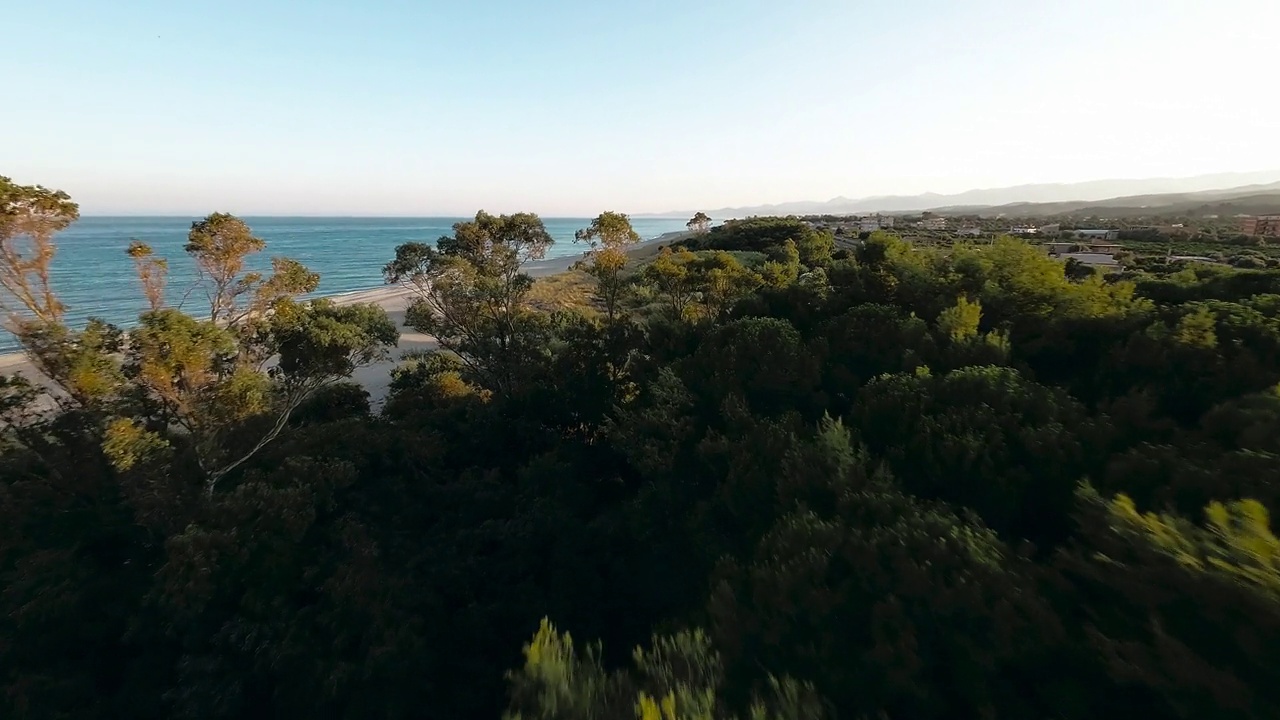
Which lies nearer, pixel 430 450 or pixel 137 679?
pixel 137 679

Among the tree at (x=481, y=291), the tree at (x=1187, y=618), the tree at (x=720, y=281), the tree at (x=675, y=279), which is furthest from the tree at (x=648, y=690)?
the tree at (x=720, y=281)

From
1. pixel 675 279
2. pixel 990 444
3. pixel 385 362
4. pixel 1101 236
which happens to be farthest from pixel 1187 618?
pixel 1101 236

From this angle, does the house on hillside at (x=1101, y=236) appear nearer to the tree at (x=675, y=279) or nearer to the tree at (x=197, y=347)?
the tree at (x=675, y=279)

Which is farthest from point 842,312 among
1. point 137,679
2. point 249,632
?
point 137,679

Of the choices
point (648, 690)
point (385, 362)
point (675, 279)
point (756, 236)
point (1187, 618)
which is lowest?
point (385, 362)

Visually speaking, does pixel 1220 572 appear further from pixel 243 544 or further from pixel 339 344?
pixel 339 344

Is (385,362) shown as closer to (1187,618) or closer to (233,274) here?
(233,274)

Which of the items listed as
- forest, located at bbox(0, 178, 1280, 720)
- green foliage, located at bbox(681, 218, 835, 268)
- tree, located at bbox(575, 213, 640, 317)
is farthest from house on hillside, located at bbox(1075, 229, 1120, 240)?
tree, located at bbox(575, 213, 640, 317)
